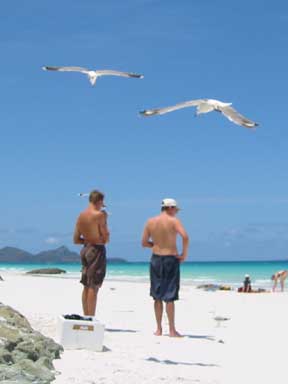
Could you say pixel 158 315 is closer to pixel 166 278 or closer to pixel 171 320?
pixel 171 320

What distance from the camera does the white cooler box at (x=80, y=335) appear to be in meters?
7.25

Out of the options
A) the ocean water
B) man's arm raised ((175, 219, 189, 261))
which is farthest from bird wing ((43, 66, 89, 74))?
the ocean water

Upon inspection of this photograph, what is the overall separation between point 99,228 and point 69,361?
7.41 feet

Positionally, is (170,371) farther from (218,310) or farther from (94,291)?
(218,310)

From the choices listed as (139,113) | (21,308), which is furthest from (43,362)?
(21,308)

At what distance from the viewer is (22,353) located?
5.94m

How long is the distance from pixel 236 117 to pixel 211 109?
1.98ft

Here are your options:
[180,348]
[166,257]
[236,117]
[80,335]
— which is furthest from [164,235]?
[236,117]

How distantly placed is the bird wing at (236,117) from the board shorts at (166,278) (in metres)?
2.80

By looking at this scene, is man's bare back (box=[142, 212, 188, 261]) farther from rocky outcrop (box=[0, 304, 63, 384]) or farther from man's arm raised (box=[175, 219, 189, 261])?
rocky outcrop (box=[0, 304, 63, 384])

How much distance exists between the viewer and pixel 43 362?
Answer: 19.4 feet

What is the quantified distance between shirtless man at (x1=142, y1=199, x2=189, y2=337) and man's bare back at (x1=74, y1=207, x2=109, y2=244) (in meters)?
0.52

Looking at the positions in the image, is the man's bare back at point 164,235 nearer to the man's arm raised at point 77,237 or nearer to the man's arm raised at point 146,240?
the man's arm raised at point 146,240

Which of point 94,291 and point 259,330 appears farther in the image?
point 259,330
